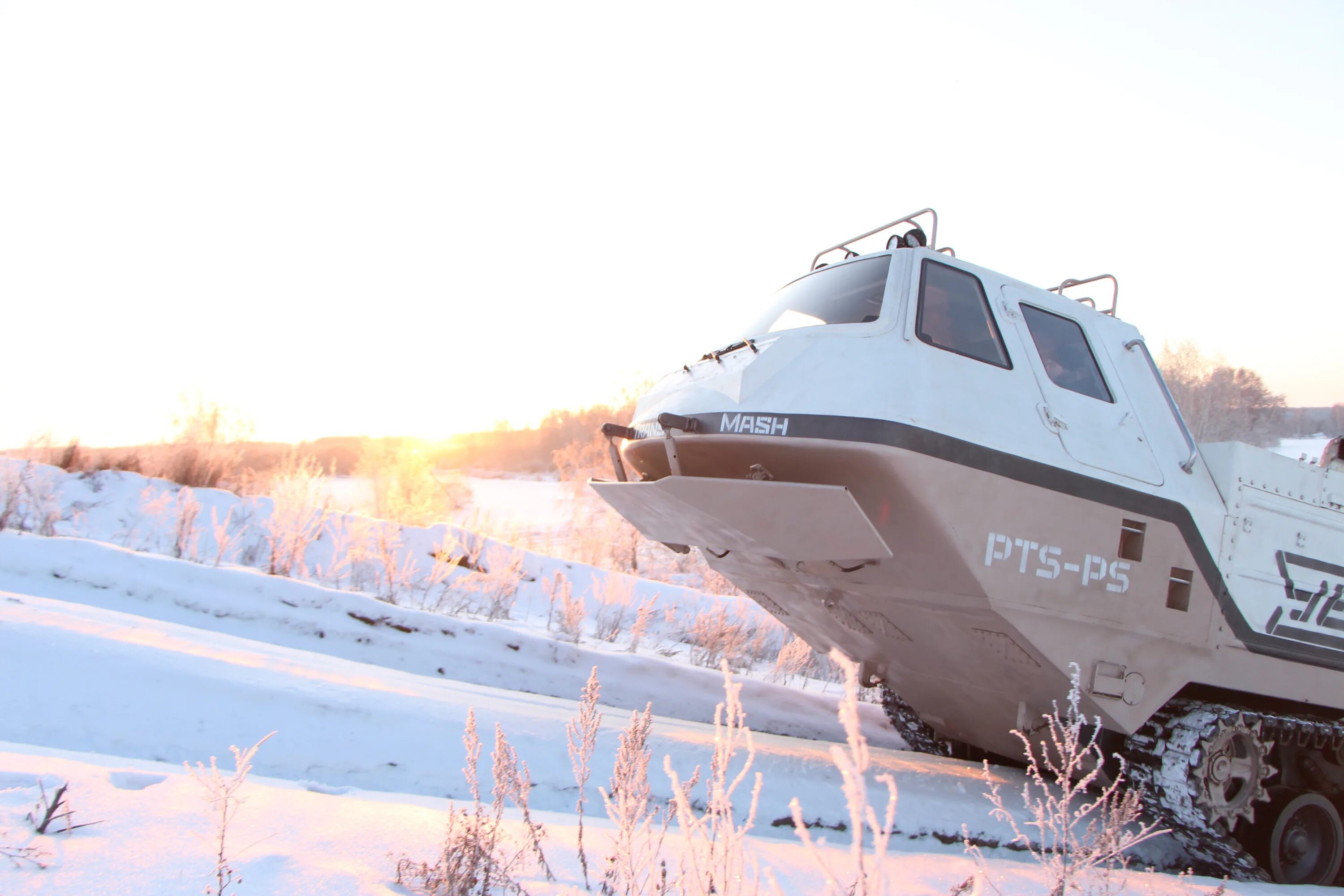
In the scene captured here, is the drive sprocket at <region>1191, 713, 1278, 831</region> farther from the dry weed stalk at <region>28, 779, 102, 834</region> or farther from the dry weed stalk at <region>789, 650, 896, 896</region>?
the dry weed stalk at <region>28, 779, 102, 834</region>

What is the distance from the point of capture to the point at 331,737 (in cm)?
349

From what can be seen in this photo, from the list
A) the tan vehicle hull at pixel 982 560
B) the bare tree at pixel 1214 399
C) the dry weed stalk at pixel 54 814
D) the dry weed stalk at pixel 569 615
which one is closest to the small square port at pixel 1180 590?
the tan vehicle hull at pixel 982 560

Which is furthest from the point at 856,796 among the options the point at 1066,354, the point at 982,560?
the point at 1066,354

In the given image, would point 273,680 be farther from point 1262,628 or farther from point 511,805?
point 1262,628

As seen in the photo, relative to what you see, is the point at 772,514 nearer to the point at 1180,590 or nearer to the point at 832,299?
the point at 832,299

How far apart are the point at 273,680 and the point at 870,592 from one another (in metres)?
2.92

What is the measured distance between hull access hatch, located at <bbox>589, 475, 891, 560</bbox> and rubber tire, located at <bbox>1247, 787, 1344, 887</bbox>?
10.2 feet

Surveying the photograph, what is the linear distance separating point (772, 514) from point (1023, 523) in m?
1.25

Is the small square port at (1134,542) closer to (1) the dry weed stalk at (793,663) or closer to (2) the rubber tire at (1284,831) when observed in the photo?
(2) the rubber tire at (1284,831)

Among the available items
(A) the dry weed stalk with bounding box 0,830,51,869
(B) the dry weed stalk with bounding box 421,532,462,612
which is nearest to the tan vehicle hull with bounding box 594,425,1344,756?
(A) the dry weed stalk with bounding box 0,830,51,869

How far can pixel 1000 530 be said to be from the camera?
3879 mm

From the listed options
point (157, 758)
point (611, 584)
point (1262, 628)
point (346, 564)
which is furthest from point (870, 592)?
point (346, 564)

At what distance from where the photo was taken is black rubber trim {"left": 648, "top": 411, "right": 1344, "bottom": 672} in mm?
3602

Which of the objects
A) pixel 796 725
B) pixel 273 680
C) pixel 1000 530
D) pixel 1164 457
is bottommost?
pixel 796 725
